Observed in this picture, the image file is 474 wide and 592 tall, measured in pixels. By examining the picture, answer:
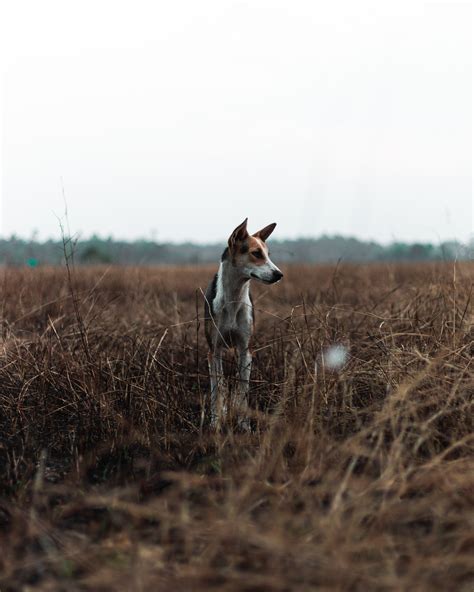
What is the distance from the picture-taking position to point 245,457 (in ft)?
10.2

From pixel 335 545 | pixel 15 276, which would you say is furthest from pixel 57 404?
pixel 15 276

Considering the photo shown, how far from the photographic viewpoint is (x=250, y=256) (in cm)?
462

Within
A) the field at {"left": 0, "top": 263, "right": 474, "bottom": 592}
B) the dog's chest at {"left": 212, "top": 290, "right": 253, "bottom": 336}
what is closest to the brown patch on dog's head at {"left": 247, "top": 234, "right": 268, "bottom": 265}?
the dog's chest at {"left": 212, "top": 290, "right": 253, "bottom": 336}

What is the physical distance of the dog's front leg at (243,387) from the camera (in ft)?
11.6

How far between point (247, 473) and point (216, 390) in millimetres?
1351

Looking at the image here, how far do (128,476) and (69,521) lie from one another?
0.52 metres

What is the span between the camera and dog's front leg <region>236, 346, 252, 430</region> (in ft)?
11.6

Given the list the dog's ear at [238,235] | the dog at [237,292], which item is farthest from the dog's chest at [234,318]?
the dog's ear at [238,235]

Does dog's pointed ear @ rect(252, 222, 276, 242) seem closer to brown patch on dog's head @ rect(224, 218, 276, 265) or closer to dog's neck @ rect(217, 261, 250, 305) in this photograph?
brown patch on dog's head @ rect(224, 218, 276, 265)

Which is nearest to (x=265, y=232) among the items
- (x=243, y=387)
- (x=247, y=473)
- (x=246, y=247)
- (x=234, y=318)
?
(x=246, y=247)

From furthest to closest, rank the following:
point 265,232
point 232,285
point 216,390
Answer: point 265,232 → point 232,285 → point 216,390

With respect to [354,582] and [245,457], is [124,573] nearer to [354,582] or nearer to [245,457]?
[354,582]

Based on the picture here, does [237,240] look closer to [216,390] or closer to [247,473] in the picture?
[216,390]

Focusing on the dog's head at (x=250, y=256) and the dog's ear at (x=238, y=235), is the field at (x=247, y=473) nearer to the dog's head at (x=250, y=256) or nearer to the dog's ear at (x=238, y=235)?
the dog's head at (x=250, y=256)
